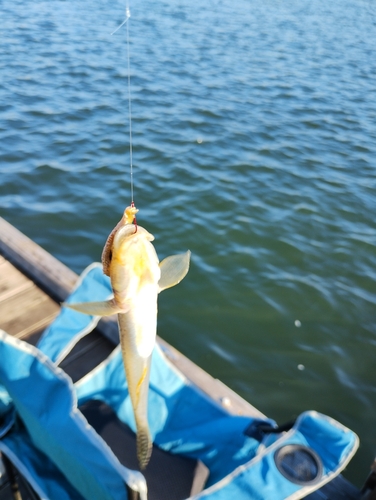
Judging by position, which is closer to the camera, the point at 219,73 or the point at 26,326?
the point at 26,326

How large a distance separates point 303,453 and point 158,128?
26.6 feet

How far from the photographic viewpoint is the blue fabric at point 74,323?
3.18 meters

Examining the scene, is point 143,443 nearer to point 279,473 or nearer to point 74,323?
point 279,473

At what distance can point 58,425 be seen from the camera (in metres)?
2.11

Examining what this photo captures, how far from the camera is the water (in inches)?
200

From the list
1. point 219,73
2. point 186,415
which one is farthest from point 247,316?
point 219,73

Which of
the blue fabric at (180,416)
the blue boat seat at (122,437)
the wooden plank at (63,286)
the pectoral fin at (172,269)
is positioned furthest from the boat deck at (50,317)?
the pectoral fin at (172,269)

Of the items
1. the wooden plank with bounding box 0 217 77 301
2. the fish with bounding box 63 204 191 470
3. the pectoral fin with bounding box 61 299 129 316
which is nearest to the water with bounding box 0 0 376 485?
the wooden plank with bounding box 0 217 77 301

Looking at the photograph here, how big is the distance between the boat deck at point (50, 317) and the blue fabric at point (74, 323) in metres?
0.45

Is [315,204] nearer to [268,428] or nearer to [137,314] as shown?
[268,428]

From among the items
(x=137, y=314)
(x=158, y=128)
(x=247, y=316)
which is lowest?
(x=247, y=316)

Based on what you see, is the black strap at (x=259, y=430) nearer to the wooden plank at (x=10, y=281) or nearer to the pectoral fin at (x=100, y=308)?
the pectoral fin at (x=100, y=308)

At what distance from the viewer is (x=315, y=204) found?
7.43 metres

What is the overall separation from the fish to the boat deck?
1.42 meters
